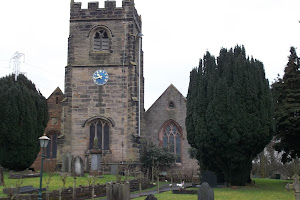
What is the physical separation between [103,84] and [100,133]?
413cm

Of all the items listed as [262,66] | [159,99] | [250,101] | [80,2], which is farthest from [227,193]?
[80,2]

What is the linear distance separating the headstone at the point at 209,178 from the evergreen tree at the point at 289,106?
5723mm

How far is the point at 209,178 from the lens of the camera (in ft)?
78.3

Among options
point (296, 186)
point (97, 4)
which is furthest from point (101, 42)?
point (296, 186)

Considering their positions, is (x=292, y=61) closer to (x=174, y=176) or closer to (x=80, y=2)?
(x=174, y=176)

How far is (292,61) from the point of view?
28156 millimetres

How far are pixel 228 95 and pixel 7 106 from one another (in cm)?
1542

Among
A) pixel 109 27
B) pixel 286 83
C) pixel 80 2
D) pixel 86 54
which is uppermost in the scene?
pixel 80 2

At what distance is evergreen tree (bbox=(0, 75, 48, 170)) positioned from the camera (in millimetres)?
28078

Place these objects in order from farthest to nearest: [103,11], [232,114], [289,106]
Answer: [103,11] → [289,106] → [232,114]

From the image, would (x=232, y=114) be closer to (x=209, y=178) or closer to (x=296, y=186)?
(x=209, y=178)

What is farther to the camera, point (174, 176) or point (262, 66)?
point (174, 176)

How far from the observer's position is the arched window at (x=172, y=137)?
1485 inches

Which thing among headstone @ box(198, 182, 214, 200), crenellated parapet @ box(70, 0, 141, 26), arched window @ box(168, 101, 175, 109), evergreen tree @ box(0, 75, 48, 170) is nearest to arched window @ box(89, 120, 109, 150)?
evergreen tree @ box(0, 75, 48, 170)
